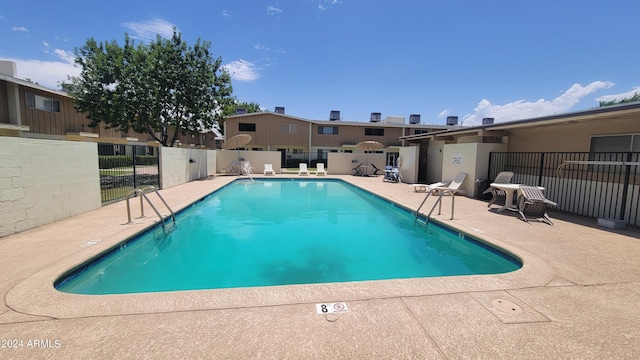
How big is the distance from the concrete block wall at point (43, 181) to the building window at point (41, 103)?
12064 mm

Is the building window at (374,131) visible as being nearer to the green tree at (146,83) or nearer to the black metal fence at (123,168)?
the green tree at (146,83)

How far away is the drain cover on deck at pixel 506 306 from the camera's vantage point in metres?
2.61

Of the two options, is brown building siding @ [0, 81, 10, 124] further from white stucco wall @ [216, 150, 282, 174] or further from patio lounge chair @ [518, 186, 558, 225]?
patio lounge chair @ [518, 186, 558, 225]

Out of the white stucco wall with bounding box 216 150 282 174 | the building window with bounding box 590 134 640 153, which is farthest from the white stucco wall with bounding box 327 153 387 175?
the building window with bounding box 590 134 640 153

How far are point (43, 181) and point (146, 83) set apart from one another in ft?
33.6

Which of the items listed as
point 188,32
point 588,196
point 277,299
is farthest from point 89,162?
point 588,196

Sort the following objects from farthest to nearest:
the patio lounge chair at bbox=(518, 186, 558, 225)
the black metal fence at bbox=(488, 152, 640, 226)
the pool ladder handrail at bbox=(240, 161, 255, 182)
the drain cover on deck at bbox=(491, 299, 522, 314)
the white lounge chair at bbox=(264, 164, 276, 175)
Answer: the white lounge chair at bbox=(264, 164, 276, 175) → the pool ladder handrail at bbox=(240, 161, 255, 182) → the patio lounge chair at bbox=(518, 186, 558, 225) → the black metal fence at bbox=(488, 152, 640, 226) → the drain cover on deck at bbox=(491, 299, 522, 314)

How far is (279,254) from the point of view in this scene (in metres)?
5.54

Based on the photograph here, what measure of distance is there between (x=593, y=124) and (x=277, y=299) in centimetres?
1029

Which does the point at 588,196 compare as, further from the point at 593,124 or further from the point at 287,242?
the point at 287,242

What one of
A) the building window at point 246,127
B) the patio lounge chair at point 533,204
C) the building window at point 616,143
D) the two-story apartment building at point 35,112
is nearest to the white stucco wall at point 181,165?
the two-story apartment building at point 35,112

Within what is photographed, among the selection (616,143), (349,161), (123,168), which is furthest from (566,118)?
(349,161)

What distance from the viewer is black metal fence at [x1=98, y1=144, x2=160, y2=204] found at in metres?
7.56

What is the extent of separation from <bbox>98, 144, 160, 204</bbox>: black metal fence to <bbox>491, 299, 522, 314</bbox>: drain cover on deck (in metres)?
9.36
